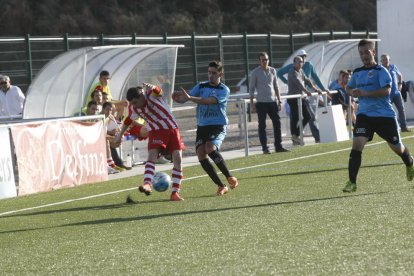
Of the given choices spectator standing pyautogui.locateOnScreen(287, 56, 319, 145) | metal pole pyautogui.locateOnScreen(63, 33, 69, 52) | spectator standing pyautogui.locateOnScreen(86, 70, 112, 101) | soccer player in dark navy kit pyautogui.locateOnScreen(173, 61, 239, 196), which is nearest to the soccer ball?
soccer player in dark navy kit pyautogui.locateOnScreen(173, 61, 239, 196)

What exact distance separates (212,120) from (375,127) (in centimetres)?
252

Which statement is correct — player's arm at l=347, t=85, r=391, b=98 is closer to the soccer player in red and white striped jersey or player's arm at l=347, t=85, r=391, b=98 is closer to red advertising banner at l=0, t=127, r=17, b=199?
the soccer player in red and white striped jersey

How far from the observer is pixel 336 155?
21.4m

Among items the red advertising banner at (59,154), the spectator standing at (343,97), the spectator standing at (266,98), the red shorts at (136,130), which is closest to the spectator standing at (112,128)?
the red shorts at (136,130)

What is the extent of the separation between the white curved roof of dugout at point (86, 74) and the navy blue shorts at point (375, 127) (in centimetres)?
1066

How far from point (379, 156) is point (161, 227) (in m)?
→ 8.51

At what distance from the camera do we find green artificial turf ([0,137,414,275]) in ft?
30.7

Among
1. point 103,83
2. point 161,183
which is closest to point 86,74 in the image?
point 103,83

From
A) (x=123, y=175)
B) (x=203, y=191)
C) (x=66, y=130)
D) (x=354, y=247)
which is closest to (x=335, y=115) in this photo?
(x=123, y=175)

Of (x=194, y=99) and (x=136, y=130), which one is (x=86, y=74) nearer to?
(x=136, y=130)

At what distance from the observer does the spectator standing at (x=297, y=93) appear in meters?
25.8

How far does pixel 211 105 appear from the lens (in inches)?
632

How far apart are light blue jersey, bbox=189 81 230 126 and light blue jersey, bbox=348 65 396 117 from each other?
6.57 ft

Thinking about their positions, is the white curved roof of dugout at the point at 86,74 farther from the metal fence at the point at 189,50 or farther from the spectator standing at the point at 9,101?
the metal fence at the point at 189,50
